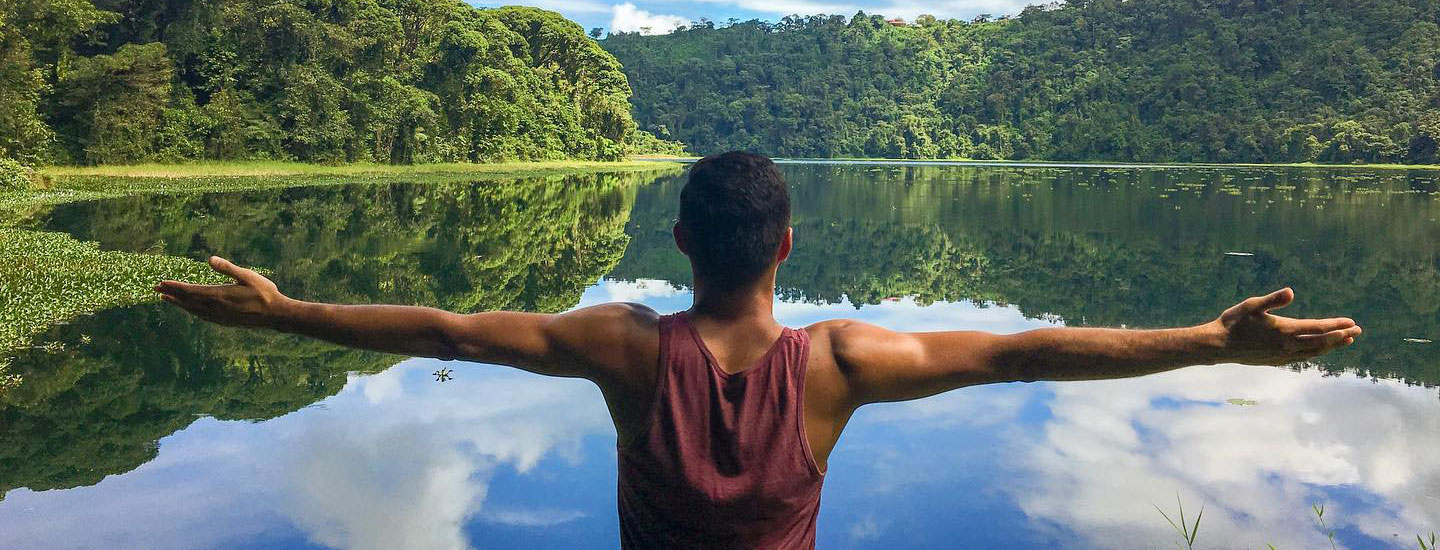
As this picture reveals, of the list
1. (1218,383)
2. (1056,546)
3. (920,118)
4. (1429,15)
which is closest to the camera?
(1056,546)

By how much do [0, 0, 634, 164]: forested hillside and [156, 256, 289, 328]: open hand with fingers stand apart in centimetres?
3102

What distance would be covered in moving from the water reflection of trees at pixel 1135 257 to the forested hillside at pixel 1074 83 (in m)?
54.2

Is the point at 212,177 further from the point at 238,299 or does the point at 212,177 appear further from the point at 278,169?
the point at 238,299

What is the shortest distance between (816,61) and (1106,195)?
11551 cm

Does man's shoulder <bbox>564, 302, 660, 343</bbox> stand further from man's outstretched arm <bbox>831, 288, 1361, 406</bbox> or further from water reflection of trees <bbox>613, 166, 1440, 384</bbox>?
water reflection of trees <bbox>613, 166, 1440, 384</bbox>

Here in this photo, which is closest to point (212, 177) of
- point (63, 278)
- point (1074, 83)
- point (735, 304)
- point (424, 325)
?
point (63, 278)

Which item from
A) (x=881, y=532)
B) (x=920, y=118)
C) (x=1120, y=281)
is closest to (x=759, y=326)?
(x=881, y=532)

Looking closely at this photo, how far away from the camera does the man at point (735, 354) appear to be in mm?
2230

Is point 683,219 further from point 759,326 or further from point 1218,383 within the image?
point 1218,383

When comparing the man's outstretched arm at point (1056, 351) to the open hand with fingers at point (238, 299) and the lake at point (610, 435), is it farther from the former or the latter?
the lake at point (610, 435)

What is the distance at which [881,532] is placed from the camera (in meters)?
6.34

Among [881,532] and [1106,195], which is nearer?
[881,532]

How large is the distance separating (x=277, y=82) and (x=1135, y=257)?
4027 centimetres

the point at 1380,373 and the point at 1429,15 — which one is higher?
the point at 1429,15
